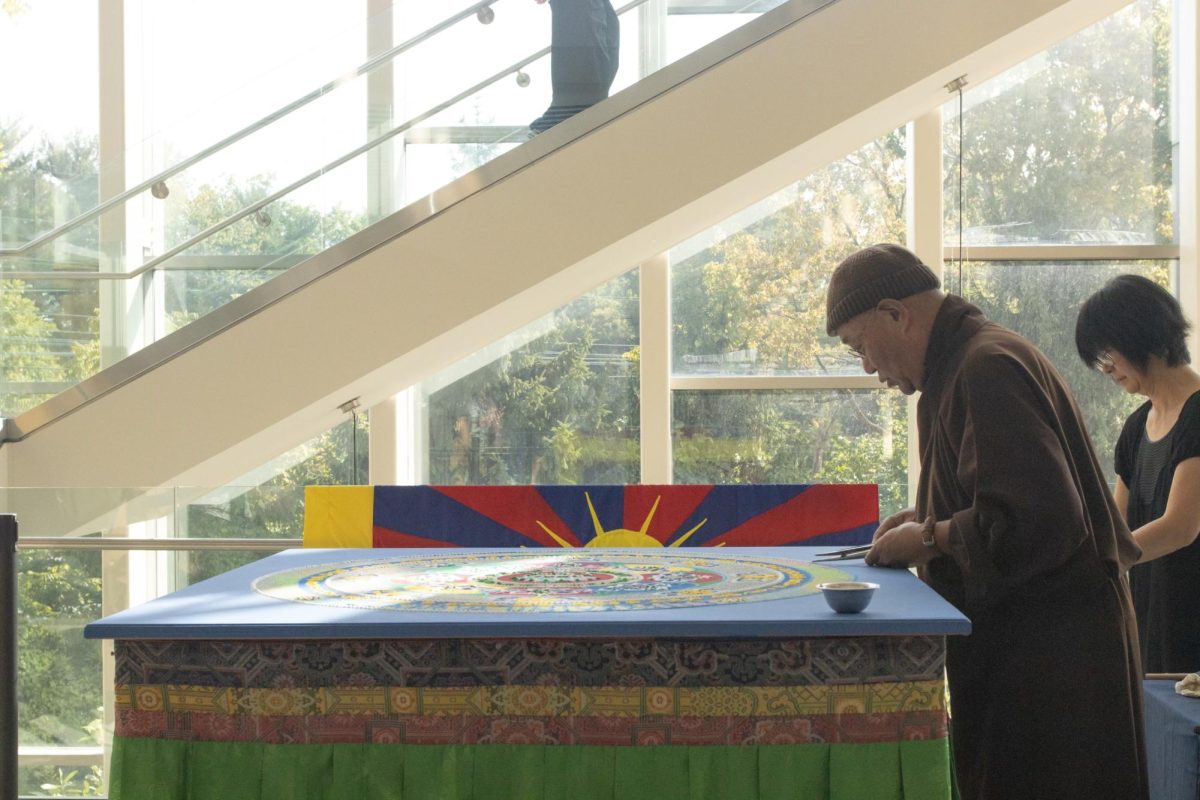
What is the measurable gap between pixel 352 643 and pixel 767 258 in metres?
4.47

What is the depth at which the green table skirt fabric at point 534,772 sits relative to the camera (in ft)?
5.34

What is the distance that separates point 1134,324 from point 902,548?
2.73ft

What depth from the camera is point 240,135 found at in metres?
4.69

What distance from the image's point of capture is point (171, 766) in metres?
1.68

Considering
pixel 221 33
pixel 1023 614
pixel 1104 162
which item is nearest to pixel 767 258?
pixel 1104 162

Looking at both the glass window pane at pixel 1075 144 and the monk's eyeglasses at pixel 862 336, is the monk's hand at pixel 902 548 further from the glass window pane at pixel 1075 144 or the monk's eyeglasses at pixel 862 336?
the glass window pane at pixel 1075 144

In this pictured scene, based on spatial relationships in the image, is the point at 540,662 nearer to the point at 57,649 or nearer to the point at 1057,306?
the point at 57,649

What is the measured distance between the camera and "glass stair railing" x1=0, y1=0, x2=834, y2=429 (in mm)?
4398

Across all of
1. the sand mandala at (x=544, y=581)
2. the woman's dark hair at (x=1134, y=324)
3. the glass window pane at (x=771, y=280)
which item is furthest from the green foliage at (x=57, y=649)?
the glass window pane at (x=771, y=280)

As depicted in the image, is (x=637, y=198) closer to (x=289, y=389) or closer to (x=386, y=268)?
(x=386, y=268)

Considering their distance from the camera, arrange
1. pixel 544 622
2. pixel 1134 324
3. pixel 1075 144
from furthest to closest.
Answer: pixel 1075 144 → pixel 1134 324 → pixel 544 622

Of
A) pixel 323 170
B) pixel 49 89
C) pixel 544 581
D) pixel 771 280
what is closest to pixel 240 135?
pixel 323 170

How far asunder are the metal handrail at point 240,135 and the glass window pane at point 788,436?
208cm

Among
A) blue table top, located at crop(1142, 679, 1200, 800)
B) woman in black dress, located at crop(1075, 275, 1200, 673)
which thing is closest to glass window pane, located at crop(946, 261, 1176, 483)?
woman in black dress, located at crop(1075, 275, 1200, 673)
